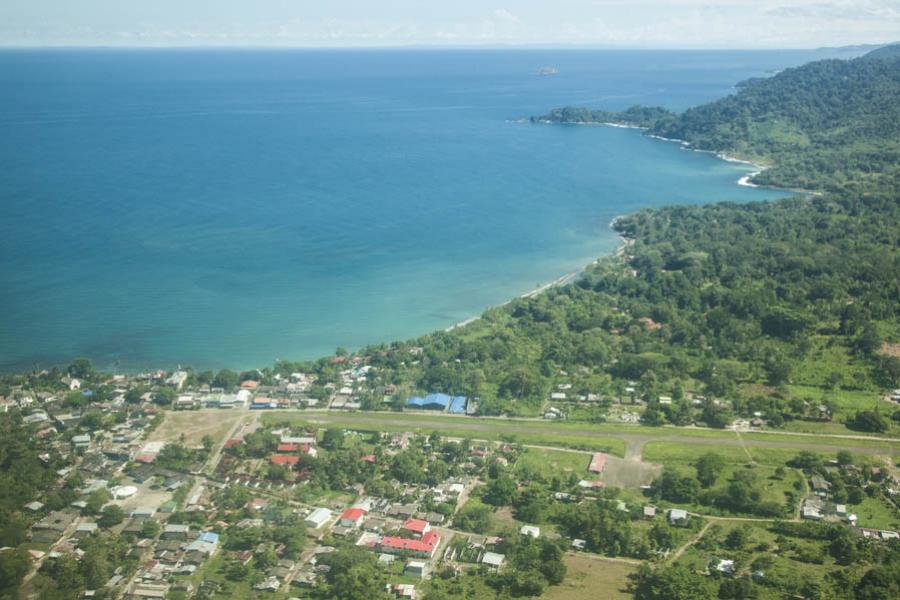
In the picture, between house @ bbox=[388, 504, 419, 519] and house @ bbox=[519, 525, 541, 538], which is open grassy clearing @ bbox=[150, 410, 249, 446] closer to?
house @ bbox=[388, 504, 419, 519]

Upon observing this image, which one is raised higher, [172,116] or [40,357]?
[172,116]

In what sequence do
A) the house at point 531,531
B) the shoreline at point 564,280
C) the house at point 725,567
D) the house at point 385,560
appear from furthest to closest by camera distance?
the shoreline at point 564,280, the house at point 531,531, the house at point 385,560, the house at point 725,567

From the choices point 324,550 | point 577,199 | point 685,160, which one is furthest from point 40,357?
point 685,160

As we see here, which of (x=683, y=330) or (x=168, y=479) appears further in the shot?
(x=683, y=330)

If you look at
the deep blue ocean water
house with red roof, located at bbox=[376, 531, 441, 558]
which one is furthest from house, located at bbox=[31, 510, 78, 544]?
the deep blue ocean water

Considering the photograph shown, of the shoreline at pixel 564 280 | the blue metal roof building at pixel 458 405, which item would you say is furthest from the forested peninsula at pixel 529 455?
the shoreline at pixel 564 280

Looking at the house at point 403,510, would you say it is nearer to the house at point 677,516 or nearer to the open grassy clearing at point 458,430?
the open grassy clearing at point 458,430

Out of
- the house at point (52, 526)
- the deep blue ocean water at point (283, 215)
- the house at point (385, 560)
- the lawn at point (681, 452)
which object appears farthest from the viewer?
the deep blue ocean water at point (283, 215)

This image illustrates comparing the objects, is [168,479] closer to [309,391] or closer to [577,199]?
[309,391]
